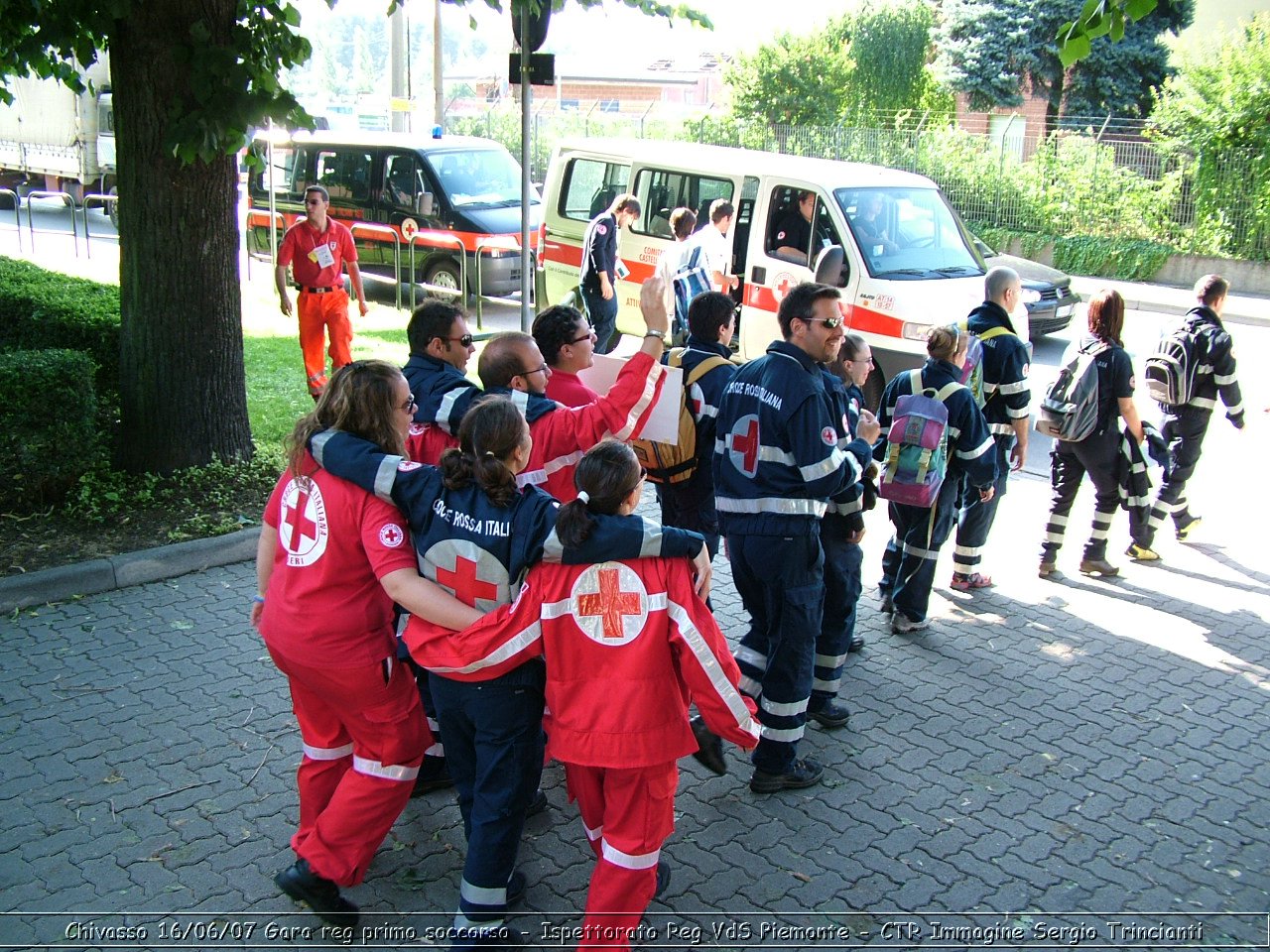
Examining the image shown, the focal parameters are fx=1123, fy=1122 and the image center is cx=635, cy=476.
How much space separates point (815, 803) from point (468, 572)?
6.39ft

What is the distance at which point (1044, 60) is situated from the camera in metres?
29.9

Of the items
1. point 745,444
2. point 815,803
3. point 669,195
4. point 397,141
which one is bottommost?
point 815,803

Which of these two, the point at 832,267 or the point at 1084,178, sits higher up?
the point at 1084,178

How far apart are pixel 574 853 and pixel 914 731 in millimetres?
1789

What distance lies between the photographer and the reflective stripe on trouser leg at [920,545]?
5941mm

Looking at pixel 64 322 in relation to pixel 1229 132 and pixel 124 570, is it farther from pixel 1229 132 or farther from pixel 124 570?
pixel 1229 132

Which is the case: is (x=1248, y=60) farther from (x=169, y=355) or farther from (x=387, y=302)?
(x=169, y=355)

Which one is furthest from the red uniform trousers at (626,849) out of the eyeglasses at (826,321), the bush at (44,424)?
the bush at (44,424)

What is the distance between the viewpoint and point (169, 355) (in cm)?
743

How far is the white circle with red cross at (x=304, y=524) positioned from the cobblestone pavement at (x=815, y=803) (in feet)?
4.10

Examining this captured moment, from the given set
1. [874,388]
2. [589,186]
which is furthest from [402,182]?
[874,388]

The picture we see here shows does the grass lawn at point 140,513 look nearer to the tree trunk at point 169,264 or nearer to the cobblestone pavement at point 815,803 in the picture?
the tree trunk at point 169,264

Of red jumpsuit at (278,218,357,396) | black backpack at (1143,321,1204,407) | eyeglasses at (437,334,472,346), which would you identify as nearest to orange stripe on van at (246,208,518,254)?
red jumpsuit at (278,218,357,396)

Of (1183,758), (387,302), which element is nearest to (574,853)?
(1183,758)
